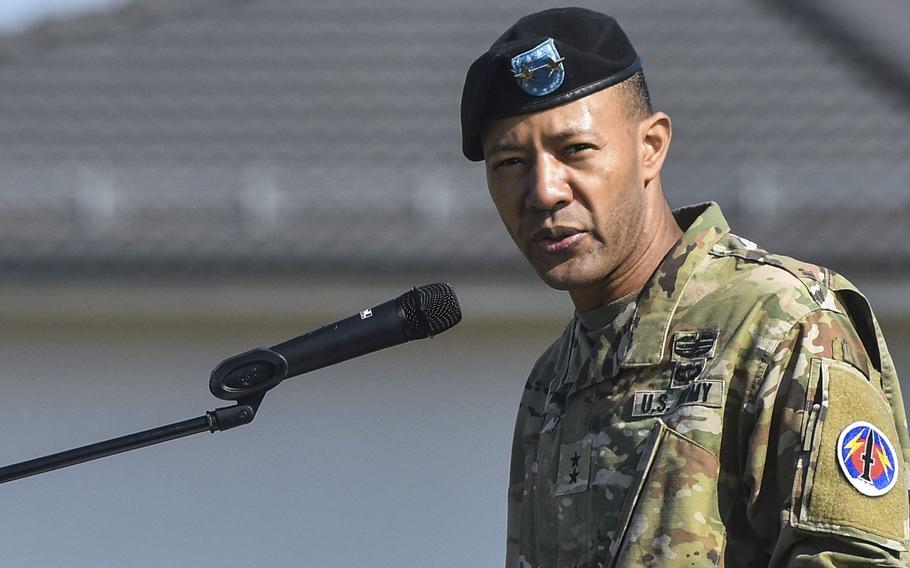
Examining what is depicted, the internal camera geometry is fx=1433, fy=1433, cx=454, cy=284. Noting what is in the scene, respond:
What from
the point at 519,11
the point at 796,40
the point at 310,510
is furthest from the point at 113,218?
the point at 796,40

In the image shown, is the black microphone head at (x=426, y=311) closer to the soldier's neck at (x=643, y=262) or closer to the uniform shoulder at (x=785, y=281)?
the soldier's neck at (x=643, y=262)

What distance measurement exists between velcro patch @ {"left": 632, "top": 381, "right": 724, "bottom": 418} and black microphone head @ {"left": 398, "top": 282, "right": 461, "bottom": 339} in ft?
1.07

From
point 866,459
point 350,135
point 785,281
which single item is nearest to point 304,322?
point 350,135

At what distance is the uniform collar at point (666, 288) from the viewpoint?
Answer: 2191 mm

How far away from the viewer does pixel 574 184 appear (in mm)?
2215

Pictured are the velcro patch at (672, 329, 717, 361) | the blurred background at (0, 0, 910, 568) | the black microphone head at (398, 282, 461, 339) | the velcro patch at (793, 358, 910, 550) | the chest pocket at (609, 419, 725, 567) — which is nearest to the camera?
the velcro patch at (793, 358, 910, 550)

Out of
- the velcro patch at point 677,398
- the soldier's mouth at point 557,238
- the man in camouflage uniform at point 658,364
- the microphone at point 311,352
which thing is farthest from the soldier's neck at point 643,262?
the microphone at point 311,352

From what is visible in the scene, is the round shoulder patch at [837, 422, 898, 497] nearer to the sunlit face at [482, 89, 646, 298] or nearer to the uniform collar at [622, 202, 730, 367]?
the uniform collar at [622, 202, 730, 367]

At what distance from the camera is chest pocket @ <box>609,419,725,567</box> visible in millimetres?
1995

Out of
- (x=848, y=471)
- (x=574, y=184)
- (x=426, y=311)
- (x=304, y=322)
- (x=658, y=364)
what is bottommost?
(x=848, y=471)

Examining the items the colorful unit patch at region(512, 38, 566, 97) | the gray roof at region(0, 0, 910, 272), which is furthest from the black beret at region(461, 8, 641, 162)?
the gray roof at region(0, 0, 910, 272)

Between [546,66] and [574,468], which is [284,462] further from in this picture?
[546,66]

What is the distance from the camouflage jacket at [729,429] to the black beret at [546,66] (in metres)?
0.30

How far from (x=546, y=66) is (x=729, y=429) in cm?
62
